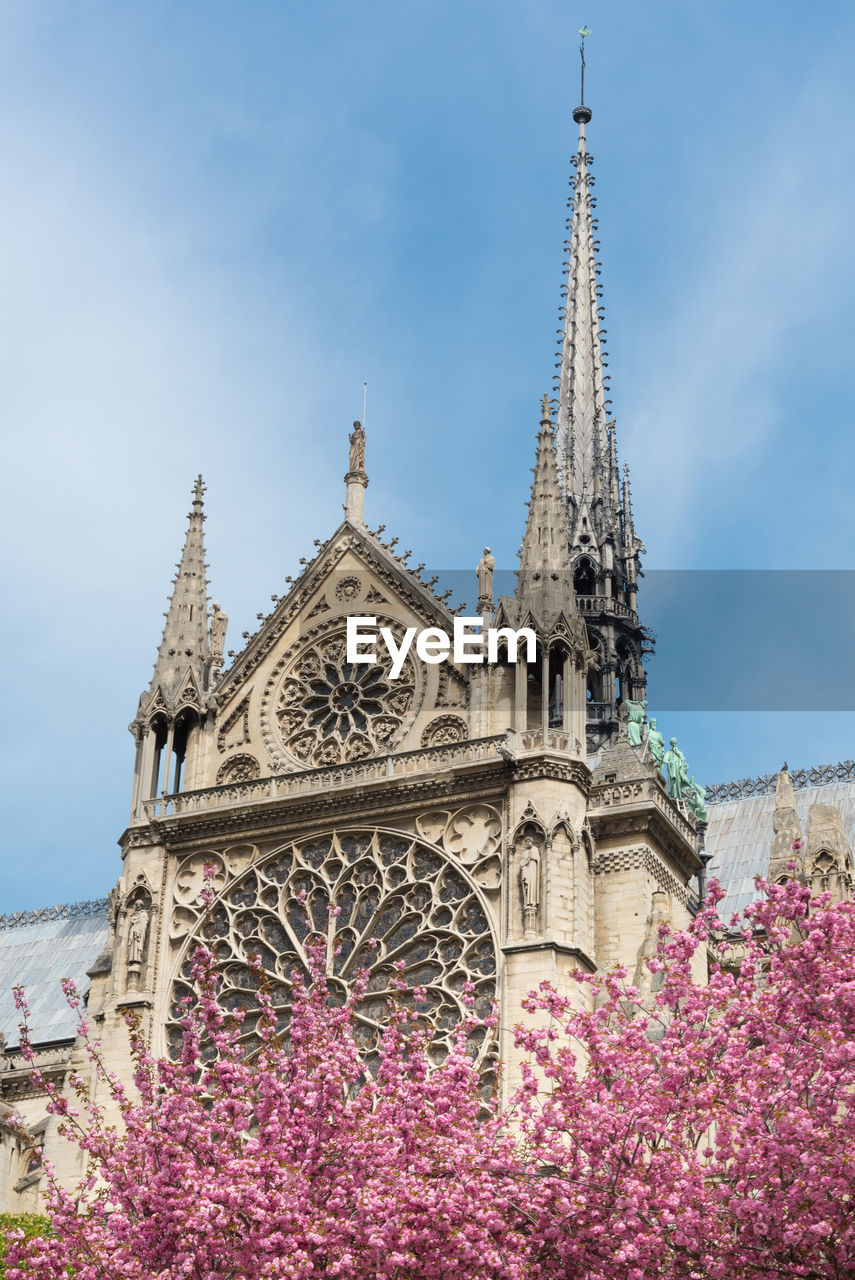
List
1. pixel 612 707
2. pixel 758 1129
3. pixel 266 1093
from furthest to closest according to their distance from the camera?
pixel 612 707 < pixel 266 1093 < pixel 758 1129

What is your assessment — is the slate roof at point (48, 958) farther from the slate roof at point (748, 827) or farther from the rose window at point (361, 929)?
the slate roof at point (748, 827)

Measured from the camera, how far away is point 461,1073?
25.7 meters

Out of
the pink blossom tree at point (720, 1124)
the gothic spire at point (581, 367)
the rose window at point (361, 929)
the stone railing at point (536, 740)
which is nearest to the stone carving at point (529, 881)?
the rose window at point (361, 929)

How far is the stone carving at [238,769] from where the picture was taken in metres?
39.8

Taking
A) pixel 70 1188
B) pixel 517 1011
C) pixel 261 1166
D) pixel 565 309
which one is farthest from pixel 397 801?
pixel 565 309

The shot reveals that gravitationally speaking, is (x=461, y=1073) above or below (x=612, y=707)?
below

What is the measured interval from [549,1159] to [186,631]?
2011 centimetres

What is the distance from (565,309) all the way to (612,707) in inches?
720

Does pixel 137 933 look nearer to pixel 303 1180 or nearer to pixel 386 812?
pixel 386 812

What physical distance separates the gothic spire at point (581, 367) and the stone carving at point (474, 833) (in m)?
22.3

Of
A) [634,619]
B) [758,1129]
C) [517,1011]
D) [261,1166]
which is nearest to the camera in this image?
[758,1129]

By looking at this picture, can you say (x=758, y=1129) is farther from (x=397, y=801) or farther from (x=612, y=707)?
(x=612, y=707)

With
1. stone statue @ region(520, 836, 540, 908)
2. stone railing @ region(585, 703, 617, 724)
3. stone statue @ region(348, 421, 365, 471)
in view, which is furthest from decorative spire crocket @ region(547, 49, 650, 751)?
stone statue @ region(520, 836, 540, 908)

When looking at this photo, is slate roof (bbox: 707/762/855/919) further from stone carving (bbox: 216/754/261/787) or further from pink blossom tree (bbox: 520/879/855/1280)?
pink blossom tree (bbox: 520/879/855/1280)
